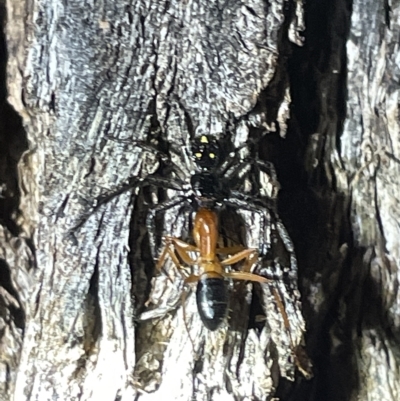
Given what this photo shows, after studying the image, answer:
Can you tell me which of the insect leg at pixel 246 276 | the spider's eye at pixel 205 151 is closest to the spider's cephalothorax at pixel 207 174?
the spider's eye at pixel 205 151

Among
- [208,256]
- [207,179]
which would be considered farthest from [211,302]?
[207,179]

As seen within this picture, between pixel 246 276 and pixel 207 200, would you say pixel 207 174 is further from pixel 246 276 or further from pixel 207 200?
pixel 246 276

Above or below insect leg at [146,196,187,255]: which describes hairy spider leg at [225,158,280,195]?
Result: above

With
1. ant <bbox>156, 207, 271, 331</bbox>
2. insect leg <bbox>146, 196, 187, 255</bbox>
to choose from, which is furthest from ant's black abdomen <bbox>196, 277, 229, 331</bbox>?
insect leg <bbox>146, 196, 187, 255</bbox>

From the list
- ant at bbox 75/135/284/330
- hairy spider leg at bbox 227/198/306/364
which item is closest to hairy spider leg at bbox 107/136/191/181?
ant at bbox 75/135/284/330

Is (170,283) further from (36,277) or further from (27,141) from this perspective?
(27,141)

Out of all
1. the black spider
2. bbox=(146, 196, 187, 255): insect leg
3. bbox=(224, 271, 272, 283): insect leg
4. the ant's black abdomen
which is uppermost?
the black spider

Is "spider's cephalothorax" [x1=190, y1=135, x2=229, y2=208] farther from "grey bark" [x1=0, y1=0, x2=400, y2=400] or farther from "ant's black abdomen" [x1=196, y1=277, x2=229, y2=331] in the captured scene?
"ant's black abdomen" [x1=196, y1=277, x2=229, y2=331]
